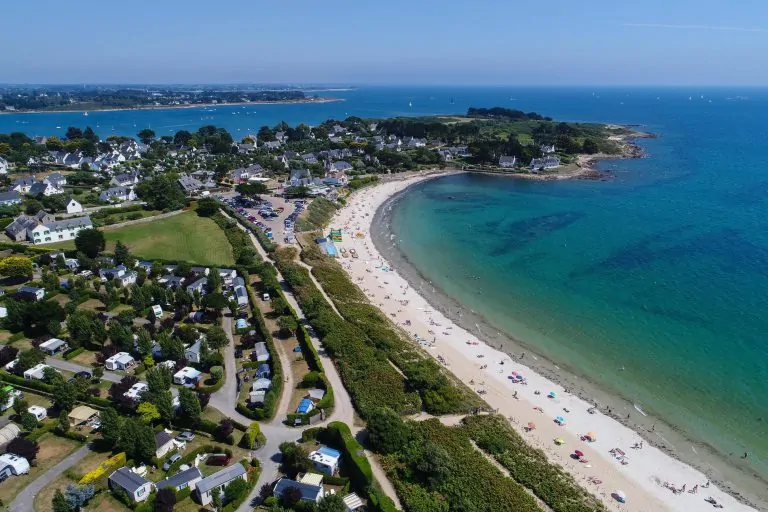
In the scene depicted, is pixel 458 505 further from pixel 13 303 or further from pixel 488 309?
pixel 13 303

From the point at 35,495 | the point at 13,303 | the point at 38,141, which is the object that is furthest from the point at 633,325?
the point at 38,141

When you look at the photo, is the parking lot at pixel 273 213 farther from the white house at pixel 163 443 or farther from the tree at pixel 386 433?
the tree at pixel 386 433

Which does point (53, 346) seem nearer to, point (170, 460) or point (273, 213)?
point (170, 460)

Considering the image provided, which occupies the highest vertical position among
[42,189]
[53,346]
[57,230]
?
[42,189]

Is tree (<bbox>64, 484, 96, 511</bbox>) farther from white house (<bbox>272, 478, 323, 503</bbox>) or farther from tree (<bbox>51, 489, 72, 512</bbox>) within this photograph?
white house (<bbox>272, 478, 323, 503</bbox>)

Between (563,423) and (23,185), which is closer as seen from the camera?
(563,423)

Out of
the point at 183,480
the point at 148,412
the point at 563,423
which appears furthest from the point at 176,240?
the point at 563,423
